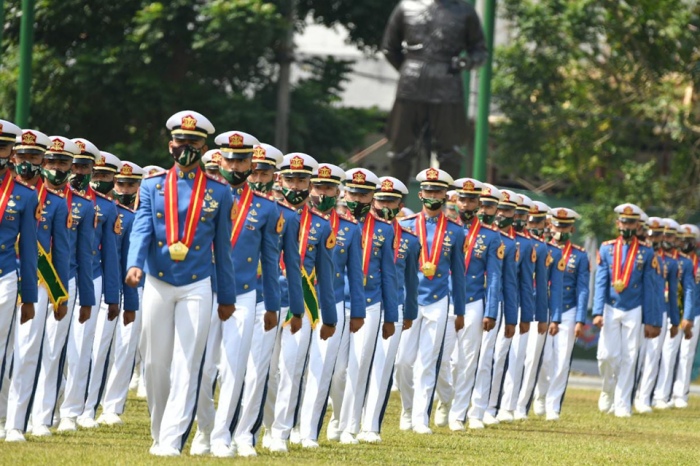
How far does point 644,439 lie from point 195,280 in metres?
6.57

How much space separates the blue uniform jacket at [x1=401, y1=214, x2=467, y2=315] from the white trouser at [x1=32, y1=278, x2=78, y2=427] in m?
3.60

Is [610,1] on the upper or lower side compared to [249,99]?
upper

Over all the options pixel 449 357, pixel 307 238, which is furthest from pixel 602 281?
pixel 307 238

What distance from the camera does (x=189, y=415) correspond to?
9742 mm

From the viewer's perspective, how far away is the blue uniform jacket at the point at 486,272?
1539 centimetres

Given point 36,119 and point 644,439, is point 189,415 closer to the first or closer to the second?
point 644,439

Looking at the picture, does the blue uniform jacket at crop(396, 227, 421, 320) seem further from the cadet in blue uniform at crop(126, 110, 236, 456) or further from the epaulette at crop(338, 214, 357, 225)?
the cadet in blue uniform at crop(126, 110, 236, 456)

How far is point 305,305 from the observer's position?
38.9 ft

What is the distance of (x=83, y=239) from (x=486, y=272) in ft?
16.2

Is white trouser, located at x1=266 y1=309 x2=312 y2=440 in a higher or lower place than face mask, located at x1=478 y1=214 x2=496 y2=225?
lower

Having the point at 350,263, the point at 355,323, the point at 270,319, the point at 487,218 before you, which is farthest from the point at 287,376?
the point at 487,218

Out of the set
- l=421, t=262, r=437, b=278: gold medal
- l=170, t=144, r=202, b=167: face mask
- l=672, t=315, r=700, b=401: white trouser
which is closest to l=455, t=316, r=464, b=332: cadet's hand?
l=421, t=262, r=437, b=278: gold medal

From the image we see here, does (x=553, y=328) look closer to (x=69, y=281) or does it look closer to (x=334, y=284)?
(x=334, y=284)

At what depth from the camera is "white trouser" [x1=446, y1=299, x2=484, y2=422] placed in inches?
593
